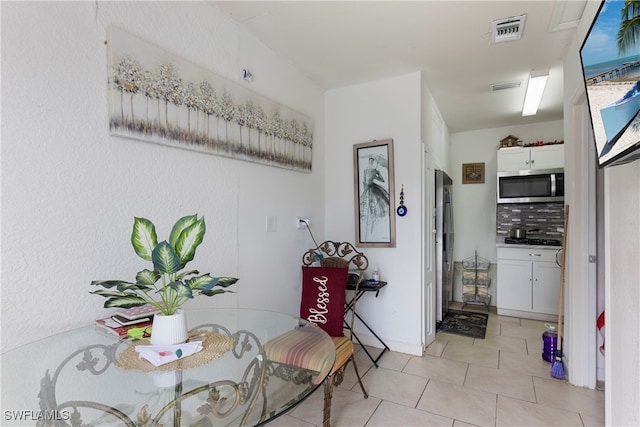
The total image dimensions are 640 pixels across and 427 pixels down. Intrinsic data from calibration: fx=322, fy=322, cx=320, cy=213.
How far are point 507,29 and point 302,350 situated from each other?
2.59m

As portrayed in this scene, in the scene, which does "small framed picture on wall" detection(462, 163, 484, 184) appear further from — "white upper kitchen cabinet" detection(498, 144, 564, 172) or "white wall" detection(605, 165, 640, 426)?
"white wall" detection(605, 165, 640, 426)

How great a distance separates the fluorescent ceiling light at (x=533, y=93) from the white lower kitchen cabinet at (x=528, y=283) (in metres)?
1.76

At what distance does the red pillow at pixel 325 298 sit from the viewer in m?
2.39

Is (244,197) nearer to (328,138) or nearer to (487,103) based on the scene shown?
(328,138)

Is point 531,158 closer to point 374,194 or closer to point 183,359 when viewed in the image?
point 374,194

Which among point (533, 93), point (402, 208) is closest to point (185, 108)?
point (402, 208)

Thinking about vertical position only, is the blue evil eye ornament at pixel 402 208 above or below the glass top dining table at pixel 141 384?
above

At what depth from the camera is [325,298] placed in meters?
2.46

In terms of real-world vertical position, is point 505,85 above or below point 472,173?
above

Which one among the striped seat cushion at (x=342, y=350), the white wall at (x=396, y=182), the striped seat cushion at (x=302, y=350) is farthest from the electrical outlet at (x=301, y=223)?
the striped seat cushion at (x=302, y=350)

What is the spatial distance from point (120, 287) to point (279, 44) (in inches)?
86.3

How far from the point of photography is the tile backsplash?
175 inches

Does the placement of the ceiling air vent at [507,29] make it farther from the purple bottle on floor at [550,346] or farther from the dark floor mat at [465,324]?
the dark floor mat at [465,324]

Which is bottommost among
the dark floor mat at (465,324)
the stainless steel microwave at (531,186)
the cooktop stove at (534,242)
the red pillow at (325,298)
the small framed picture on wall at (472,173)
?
the dark floor mat at (465,324)
